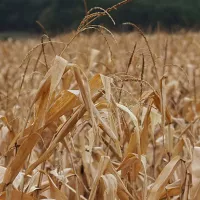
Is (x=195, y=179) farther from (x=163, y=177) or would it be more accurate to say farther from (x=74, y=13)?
(x=74, y=13)

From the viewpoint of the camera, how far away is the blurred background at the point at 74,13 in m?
25.3

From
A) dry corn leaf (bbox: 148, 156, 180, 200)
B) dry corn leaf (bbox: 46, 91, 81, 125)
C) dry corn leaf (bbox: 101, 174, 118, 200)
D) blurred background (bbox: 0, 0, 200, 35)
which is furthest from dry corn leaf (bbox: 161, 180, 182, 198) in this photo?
blurred background (bbox: 0, 0, 200, 35)

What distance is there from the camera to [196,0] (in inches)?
1200

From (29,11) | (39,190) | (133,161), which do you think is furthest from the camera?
(29,11)

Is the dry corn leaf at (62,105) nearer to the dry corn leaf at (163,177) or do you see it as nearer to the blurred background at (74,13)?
the dry corn leaf at (163,177)

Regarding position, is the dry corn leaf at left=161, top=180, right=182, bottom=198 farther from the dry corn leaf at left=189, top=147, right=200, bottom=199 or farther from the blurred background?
the blurred background

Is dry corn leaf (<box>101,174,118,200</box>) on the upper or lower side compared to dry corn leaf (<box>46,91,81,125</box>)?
lower

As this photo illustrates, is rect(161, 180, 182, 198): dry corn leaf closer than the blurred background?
Yes

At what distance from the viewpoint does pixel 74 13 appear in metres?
26.9

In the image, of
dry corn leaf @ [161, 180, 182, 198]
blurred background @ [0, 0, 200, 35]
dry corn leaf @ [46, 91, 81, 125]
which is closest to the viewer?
dry corn leaf @ [46, 91, 81, 125]

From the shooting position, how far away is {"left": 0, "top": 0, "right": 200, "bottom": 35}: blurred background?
82.9 feet

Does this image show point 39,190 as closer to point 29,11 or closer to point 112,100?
point 112,100

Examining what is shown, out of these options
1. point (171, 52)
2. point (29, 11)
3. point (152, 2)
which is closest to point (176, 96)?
point (171, 52)

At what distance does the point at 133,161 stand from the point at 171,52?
687 cm
